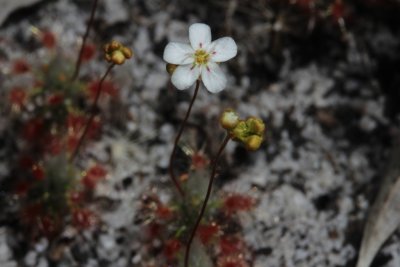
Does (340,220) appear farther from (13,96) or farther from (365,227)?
(13,96)

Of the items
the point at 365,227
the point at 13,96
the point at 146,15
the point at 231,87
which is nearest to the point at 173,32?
the point at 146,15

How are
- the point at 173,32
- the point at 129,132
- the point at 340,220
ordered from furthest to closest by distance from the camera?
the point at 173,32 < the point at 129,132 < the point at 340,220

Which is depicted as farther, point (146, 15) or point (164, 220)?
point (146, 15)

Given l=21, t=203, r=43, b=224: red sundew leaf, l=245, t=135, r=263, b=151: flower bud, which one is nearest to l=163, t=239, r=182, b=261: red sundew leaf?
l=21, t=203, r=43, b=224: red sundew leaf

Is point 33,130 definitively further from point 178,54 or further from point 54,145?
point 178,54

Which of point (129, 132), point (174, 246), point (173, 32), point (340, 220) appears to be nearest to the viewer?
point (174, 246)

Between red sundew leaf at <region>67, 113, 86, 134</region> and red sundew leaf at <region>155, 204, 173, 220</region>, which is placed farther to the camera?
red sundew leaf at <region>67, 113, 86, 134</region>

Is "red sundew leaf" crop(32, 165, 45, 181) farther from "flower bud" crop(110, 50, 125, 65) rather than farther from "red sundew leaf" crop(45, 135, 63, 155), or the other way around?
"flower bud" crop(110, 50, 125, 65)
